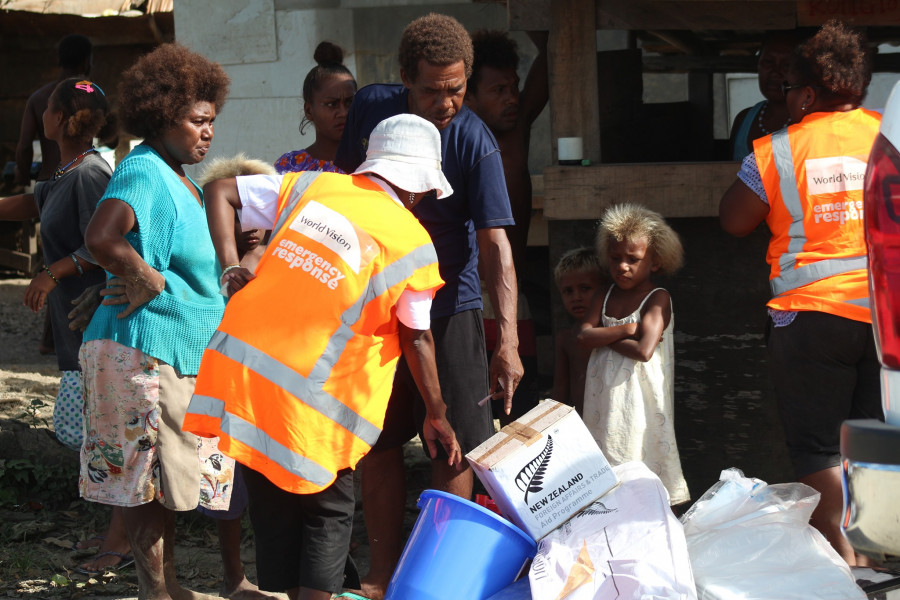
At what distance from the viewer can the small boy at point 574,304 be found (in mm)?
4230

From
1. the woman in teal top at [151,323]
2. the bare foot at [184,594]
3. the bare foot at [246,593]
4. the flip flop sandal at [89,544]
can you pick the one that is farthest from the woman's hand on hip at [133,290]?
the flip flop sandal at [89,544]

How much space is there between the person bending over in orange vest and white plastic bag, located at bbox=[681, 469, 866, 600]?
42.0 inches

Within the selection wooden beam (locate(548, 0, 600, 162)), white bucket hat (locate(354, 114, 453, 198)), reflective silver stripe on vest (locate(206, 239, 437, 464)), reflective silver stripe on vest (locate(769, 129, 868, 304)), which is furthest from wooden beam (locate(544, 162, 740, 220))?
reflective silver stripe on vest (locate(206, 239, 437, 464))

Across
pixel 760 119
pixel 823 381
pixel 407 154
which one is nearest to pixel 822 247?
pixel 823 381

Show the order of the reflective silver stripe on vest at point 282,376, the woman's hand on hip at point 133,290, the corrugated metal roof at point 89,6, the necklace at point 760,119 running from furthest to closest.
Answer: the corrugated metal roof at point 89,6 → the necklace at point 760,119 → the woman's hand on hip at point 133,290 → the reflective silver stripe on vest at point 282,376

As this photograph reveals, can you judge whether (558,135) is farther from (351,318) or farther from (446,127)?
(351,318)

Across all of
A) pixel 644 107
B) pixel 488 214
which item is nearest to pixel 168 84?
pixel 488 214

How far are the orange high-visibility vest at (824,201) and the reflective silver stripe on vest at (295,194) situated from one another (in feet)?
5.23

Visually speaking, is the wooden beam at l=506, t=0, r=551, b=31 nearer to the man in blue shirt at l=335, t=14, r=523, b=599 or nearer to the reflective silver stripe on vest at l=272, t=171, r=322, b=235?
the man in blue shirt at l=335, t=14, r=523, b=599

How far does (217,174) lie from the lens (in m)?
3.99

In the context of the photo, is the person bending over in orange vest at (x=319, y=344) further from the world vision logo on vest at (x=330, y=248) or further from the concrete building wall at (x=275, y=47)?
the concrete building wall at (x=275, y=47)

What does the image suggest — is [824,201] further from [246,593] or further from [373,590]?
[246,593]

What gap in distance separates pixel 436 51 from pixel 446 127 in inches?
10.6

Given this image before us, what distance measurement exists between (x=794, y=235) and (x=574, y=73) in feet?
4.20
